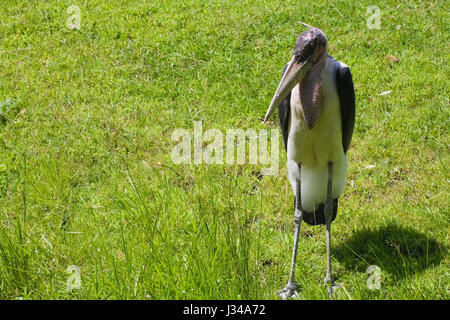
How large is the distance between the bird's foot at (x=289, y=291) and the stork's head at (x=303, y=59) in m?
1.12

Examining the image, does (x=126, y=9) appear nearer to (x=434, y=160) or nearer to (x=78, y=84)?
(x=78, y=84)

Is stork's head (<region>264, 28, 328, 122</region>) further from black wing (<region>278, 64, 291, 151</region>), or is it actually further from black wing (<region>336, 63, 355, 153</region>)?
black wing (<region>278, 64, 291, 151</region>)

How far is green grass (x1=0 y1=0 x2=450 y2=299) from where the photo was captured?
355 cm

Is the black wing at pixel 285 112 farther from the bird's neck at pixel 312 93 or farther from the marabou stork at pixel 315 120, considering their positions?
the bird's neck at pixel 312 93

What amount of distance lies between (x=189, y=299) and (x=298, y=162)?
1445mm

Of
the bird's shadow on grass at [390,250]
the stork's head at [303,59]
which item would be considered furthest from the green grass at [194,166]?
the stork's head at [303,59]

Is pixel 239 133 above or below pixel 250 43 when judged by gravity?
below

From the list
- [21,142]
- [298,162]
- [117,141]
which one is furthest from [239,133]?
[21,142]

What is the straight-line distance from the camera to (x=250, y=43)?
288 inches

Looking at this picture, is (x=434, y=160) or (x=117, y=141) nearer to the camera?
(x=434, y=160)

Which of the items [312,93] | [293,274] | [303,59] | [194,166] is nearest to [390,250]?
[293,274]

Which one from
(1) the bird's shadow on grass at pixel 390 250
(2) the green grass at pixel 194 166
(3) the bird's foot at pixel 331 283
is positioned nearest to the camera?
(2) the green grass at pixel 194 166

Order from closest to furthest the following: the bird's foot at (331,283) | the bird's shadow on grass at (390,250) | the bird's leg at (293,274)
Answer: the bird's foot at (331,283) → the bird's leg at (293,274) → the bird's shadow on grass at (390,250)

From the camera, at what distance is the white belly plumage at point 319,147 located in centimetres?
387
